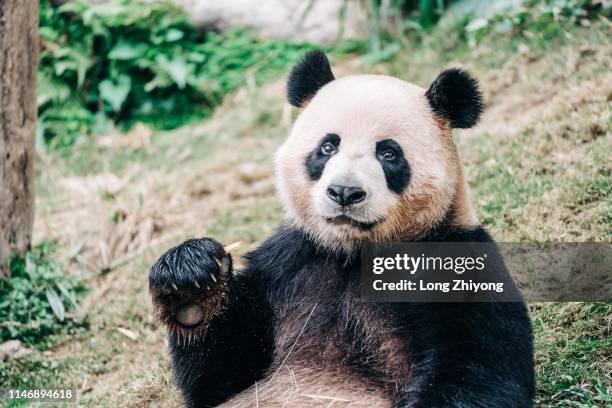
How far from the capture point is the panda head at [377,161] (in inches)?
140

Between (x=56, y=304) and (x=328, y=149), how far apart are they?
3.07 meters

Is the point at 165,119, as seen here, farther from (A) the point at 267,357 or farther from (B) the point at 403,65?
(A) the point at 267,357

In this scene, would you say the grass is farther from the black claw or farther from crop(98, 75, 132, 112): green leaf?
the black claw

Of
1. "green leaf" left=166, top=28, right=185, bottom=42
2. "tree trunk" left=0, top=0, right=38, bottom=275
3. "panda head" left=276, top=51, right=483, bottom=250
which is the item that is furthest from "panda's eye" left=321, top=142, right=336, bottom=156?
"green leaf" left=166, top=28, right=185, bottom=42

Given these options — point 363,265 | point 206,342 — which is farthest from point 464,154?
point 206,342

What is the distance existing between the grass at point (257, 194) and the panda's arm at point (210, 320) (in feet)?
2.21

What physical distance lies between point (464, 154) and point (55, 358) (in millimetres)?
3954

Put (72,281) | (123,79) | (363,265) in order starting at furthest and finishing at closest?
1. (123,79)
2. (72,281)
3. (363,265)

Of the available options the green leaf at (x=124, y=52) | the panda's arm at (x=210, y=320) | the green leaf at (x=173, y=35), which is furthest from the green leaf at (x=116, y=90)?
the panda's arm at (x=210, y=320)

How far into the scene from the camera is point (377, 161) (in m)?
3.66

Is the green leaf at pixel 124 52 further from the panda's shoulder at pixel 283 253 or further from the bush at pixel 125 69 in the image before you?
the panda's shoulder at pixel 283 253

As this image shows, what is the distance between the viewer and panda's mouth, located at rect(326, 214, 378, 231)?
3543mm

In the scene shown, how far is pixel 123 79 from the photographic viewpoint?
9.88 metres

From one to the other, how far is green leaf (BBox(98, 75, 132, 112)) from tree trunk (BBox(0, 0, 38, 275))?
4012mm
